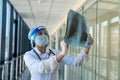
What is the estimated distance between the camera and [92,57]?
12.9 feet

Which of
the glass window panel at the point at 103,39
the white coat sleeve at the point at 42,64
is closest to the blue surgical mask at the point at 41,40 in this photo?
the white coat sleeve at the point at 42,64

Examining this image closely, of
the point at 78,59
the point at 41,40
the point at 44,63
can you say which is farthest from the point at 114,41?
the point at 44,63

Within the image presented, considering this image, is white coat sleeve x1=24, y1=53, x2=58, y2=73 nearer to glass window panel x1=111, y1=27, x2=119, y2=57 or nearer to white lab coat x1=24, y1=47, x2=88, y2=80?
white lab coat x1=24, y1=47, x2=88, y2=80

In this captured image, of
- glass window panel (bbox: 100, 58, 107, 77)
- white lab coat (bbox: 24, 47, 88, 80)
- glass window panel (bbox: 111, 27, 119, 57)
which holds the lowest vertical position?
glass window panel (bbox: 100, 58, 107, 77)

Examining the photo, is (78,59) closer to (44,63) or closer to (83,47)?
(83,47)

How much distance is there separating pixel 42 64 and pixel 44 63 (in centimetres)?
2

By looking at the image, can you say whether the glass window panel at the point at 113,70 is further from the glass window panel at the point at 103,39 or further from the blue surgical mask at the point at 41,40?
the blue surgical mask at the point at 41,40

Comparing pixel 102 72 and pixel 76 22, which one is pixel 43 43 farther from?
pixel 102 72

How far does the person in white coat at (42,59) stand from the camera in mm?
1951

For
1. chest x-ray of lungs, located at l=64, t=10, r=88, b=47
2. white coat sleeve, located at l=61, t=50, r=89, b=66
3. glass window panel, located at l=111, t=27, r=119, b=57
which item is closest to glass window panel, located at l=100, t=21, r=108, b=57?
glass window panel, located at l=111, t=27, r=119, b=57

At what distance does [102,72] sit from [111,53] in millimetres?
468

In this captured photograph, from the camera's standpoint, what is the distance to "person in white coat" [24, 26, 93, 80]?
1.95 m

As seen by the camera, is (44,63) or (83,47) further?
(83,47)

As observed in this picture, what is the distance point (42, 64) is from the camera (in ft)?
6.36
